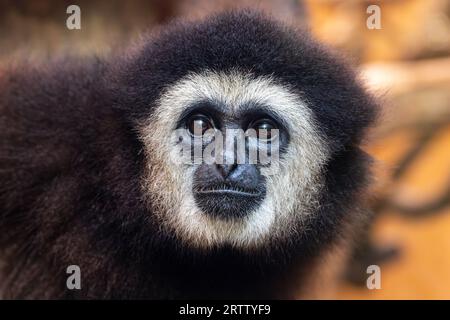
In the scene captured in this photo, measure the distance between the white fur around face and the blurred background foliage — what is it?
165 centimetres

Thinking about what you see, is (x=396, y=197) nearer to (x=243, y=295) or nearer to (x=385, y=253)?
(x=385, y=253)

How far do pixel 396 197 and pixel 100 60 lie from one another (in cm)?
629

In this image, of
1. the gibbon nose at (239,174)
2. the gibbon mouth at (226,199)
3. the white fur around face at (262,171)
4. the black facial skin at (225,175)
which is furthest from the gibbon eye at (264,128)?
the gibbon mouth at (226,199)

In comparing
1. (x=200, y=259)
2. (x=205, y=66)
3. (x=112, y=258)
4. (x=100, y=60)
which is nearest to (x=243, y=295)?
(x=200, y=259)

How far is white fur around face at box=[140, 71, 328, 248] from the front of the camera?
4.13 m

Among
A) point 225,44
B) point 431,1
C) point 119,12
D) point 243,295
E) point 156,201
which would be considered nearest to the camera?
point 225,44

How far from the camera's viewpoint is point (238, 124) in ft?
13.8

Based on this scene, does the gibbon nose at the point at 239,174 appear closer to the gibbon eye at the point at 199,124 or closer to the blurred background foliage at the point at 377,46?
the gibbon eye at the point at 199,124

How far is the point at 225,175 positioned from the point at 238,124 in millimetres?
373

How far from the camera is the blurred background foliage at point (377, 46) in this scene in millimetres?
6805

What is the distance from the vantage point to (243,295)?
4.79 m

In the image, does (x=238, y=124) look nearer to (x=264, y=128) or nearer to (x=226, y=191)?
(x=264, y=128)

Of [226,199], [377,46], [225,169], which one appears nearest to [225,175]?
[225,169]

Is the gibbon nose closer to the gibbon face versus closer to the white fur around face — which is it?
the gibbon face
